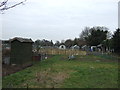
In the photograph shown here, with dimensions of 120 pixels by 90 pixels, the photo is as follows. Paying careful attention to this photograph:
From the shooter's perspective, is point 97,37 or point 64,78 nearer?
point 64,78

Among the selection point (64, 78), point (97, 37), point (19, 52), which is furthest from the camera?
point (97, 37)

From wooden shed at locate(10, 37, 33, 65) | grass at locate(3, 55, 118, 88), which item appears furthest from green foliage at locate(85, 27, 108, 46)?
grass at locate(3, 55, 118, 88)

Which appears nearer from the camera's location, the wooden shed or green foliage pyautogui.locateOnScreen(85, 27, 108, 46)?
the wooden shed

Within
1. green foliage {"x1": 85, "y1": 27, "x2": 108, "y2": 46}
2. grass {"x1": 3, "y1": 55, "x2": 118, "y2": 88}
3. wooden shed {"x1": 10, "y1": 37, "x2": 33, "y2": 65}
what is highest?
green foliage {"x1": 85, "y1": 27, "x2": 108, "y2": 46}

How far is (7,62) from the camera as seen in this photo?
63.5 ft

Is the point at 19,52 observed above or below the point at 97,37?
below

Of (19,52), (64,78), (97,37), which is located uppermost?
(97,37)

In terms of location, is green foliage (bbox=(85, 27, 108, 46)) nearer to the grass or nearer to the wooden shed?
the wooden shed

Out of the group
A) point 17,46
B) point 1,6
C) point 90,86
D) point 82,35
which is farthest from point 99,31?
point 1,6

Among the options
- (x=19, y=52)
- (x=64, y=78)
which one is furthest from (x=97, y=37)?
(x=64, y=78)

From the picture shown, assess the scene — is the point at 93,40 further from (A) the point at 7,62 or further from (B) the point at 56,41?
(A) the point at 7,62

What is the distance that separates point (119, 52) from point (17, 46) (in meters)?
19.8

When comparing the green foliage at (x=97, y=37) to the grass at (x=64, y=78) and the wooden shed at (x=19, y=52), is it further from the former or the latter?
the grass at (x=64, y=78)

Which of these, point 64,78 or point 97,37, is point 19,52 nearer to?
point 64,78
